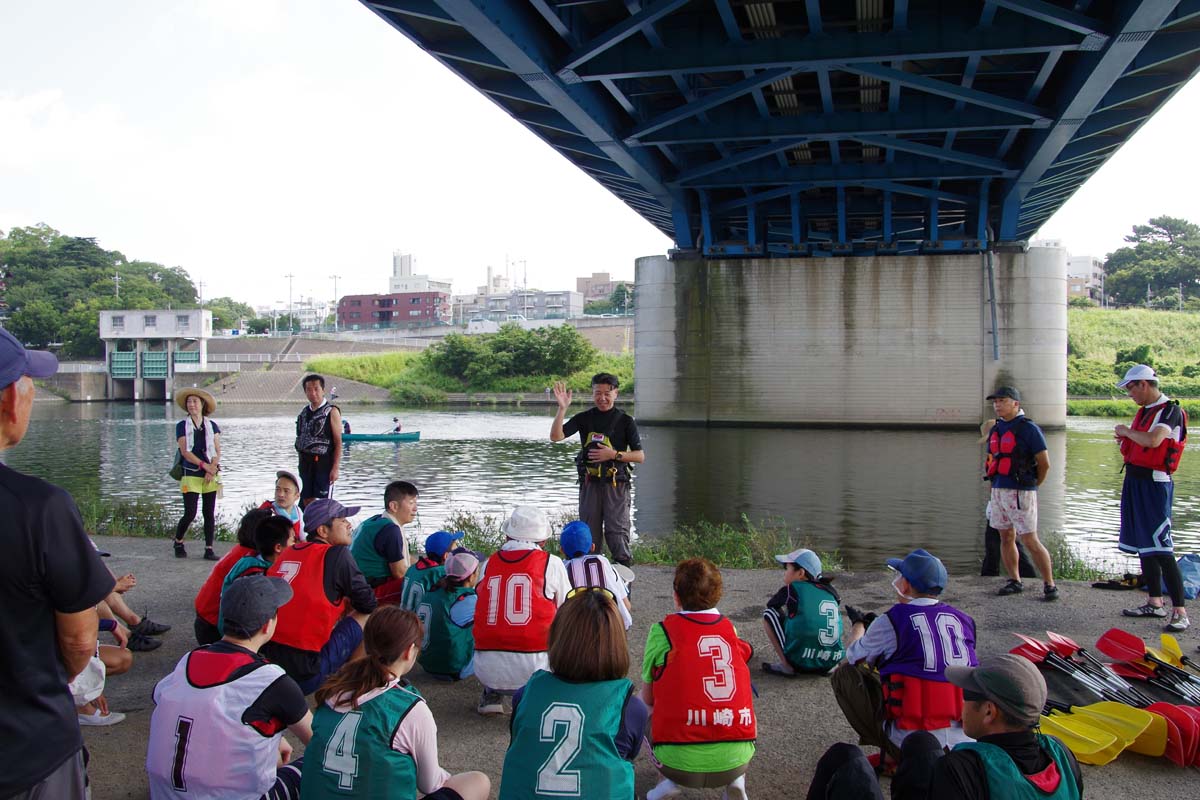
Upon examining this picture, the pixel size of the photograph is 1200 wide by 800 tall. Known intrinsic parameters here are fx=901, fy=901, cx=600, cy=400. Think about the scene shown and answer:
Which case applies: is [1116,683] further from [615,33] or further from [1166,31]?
[1166,31]

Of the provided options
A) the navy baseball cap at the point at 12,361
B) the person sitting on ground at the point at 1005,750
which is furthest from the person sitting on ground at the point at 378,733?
the person sitting on ground at the point at 1005,750

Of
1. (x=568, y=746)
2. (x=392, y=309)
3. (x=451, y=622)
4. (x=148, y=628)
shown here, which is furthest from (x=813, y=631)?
(x=392, y=309)

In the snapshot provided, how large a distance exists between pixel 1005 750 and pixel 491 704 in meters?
2.95

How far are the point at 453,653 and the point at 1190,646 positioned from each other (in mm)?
5035

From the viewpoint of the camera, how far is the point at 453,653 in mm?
5512

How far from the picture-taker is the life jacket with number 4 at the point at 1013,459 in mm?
7613

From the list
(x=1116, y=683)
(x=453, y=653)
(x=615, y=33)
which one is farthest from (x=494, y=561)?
(x=615, y=33)

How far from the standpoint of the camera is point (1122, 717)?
172 inches

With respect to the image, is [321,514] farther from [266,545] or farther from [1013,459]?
[1013,459]

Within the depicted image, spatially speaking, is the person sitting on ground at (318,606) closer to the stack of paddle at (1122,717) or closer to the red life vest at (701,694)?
the red life vest at (701,694)

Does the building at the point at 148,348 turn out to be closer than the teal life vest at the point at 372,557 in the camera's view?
No

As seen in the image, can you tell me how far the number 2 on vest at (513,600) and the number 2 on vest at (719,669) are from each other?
125cm

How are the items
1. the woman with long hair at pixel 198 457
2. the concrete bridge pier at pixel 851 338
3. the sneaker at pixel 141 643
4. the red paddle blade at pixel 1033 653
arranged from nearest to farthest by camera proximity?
the red paddle blade at pixel 1033 653
the sneaker at pixel 141 643
the woman with long hair at pixel 198 457
the concrete bridge pier at pixel 851 338

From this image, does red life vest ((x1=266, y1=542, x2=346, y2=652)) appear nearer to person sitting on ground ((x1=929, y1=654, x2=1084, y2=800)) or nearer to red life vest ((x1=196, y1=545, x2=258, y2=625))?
red life vest ((x1=196, y1=545, x2=258, y2=625))
